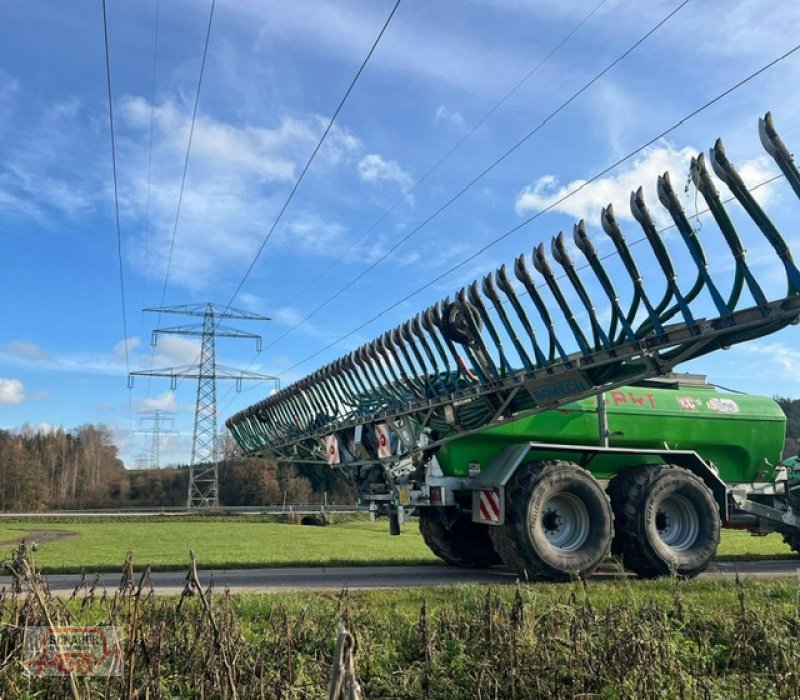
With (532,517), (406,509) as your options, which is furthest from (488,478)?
(406,509)

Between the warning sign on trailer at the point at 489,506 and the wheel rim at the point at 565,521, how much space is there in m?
0.71

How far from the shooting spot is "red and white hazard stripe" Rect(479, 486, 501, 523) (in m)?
9.55

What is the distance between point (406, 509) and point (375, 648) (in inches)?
235

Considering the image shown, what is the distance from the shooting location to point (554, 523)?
9914 mm

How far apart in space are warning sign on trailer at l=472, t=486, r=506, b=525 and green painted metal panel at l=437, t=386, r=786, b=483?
623 millimetres

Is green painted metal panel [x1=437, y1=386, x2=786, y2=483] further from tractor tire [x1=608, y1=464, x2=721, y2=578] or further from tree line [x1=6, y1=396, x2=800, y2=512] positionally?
tree line [x1=6, y1=396, x2=800, y2=512]

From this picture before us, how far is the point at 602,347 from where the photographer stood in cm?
874

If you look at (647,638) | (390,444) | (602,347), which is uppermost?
(602,347)

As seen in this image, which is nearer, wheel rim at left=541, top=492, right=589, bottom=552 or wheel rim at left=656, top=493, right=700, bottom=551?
wheel rim at left=541, top=492, right=589, bottom=552

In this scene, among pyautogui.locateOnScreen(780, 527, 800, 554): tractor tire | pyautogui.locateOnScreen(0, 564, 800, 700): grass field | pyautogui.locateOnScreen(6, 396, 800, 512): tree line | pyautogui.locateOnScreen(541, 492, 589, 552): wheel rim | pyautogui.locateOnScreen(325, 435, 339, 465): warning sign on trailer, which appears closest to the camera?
pyautogui.locateOnScreen(0, 564, 800, 700): grass field

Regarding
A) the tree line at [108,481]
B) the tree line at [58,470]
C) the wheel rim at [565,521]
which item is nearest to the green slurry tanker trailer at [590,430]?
the wheel rim at [565,521]

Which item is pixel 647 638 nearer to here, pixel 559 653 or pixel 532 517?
pixel 559 653

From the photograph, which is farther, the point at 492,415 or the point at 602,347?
the point at 492,415

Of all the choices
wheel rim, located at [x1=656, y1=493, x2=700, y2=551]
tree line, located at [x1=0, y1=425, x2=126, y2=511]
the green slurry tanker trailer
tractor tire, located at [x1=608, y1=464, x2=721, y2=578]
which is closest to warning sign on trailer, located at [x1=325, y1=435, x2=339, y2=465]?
the green slurry tanker trailer
